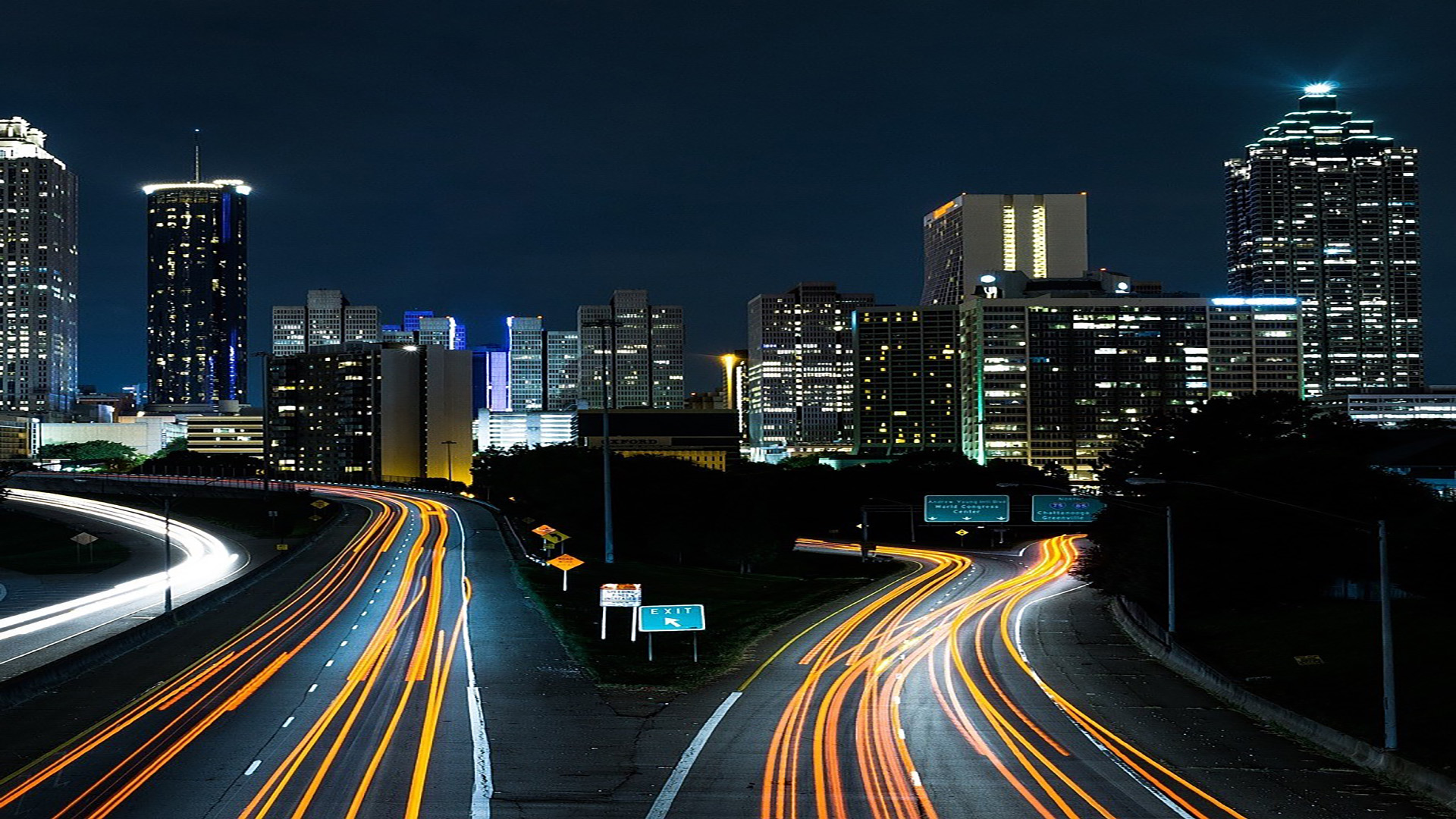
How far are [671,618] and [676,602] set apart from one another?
83.5ft

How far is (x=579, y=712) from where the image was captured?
1601 inches

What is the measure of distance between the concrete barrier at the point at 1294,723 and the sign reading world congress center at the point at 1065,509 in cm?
2912

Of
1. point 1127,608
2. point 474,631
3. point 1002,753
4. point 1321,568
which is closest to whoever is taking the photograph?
point 1002,753

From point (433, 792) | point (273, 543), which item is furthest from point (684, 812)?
point (273, 543)

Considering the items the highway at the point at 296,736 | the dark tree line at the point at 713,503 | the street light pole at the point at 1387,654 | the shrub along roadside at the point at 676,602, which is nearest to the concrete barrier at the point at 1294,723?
the street light pole at the point at 1387,654

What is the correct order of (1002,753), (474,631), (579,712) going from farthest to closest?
(474,631) < (579,712) < (1002,753)

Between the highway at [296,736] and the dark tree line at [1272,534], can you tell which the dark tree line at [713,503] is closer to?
the dark tree line at [1272,534]

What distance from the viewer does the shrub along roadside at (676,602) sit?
165 ft

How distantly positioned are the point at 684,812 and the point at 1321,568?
46.7 m

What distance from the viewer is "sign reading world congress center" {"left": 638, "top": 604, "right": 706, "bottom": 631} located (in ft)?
163

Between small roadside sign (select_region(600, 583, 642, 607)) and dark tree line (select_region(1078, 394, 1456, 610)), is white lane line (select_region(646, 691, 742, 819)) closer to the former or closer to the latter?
small roadside sign (select_region(600, 583, 642, 607))

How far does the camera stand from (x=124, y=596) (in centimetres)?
8181

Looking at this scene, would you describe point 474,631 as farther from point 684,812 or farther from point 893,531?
point 893,531

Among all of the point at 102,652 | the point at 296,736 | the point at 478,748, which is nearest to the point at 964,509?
the point at 102,652
